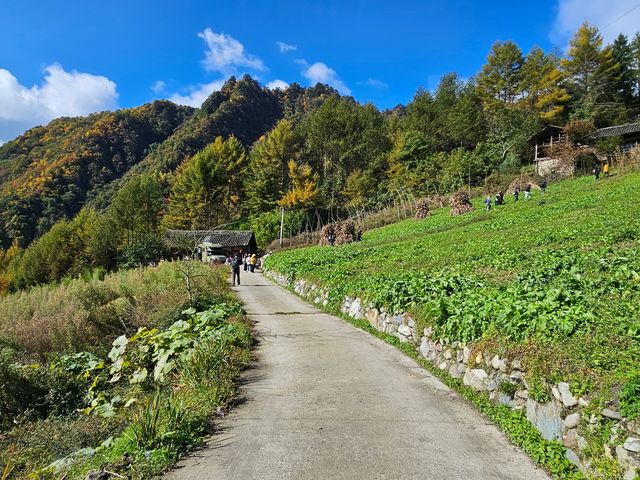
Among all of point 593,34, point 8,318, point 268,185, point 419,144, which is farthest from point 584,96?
point 8,318

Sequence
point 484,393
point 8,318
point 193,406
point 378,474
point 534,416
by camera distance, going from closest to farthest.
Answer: point 378,474 < point 534,416 < point 193,406 < point 484,393 < point 8,318

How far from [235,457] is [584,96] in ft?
225

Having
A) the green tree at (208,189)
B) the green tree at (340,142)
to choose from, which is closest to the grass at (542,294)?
the green tree at (208,189)

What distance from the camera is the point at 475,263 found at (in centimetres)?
1102

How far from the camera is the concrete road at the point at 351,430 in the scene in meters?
3.82

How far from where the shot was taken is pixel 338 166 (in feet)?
214

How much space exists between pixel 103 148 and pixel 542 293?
103074mm

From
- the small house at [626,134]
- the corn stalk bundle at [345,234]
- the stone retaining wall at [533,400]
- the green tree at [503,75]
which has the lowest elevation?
the stone retaining wall at [533,400]

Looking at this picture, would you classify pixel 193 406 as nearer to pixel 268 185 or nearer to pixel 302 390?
pixel 302 390

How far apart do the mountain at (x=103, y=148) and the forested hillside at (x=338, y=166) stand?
53 cm

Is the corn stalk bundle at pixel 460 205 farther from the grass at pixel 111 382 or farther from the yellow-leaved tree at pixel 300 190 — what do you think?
the yellow-leaved tree at pixel 300 190

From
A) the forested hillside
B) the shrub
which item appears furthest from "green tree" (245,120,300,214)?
the shrub

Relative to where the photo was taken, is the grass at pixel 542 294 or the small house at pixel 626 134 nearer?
the grass at pixel 542 294

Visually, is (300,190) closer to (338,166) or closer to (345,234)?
(338,166)
